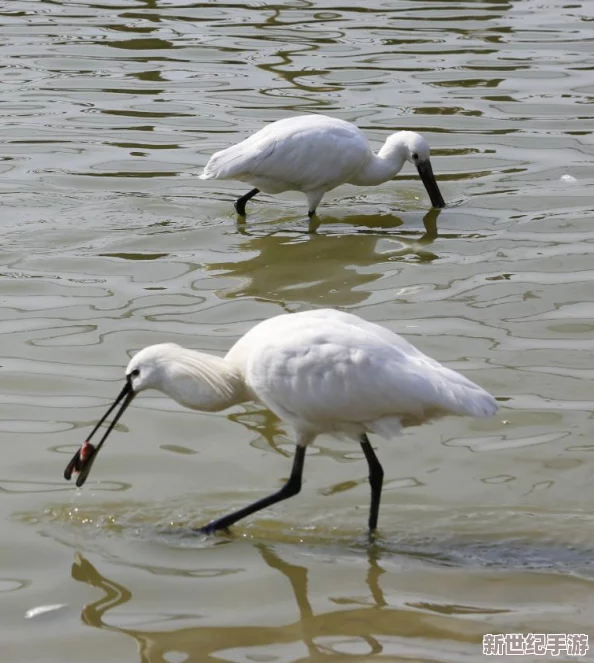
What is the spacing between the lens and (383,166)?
444 inches

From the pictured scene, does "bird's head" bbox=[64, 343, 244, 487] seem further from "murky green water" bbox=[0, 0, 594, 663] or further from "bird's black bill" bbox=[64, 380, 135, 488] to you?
"murky green water" bbox=[0, 0, 594, 663]

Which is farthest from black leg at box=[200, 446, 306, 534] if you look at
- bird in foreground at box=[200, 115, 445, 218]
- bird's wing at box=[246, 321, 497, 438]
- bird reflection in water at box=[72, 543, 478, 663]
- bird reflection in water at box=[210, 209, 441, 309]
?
bird in foreground at box=[200, 115, 445, 218]

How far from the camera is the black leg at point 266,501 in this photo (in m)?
5.94

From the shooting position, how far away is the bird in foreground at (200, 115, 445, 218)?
10.5 meters

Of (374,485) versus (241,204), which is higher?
(241,204)

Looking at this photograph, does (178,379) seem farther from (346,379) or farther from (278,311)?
(278,311)

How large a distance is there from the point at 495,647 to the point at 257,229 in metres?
5.99

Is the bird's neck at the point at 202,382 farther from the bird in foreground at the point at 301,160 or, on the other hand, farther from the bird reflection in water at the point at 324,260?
the bird in foreground at the point at 301,160

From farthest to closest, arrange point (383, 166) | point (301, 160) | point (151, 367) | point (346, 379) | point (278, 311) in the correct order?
point (383, 166)
point (301, 160)
point (278, 311)
point (151, 367)
point (346, 379)

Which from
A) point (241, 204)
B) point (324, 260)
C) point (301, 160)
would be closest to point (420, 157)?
point (301, 160)

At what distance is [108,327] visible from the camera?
8.30 metres

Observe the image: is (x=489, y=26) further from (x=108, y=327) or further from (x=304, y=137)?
(x=108, y=327)

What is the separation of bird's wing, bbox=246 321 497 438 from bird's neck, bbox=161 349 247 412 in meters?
0.14

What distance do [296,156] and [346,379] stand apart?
501 cm
